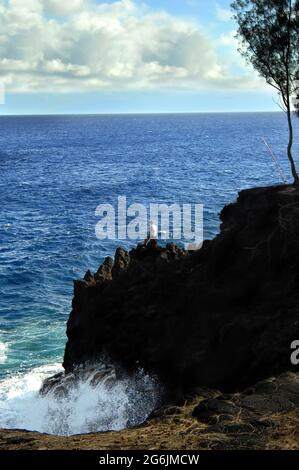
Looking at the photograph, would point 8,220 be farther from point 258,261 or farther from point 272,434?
point 272,434

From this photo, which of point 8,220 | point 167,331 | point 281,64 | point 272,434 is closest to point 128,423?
point 167,331

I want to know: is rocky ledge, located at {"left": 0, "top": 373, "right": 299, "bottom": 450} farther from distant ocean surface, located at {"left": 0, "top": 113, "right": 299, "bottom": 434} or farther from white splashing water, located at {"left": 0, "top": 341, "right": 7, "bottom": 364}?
white splashing water, located at {"left": 0, "top": 341, "right": 7, "bottom": 364}

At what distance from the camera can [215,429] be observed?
1188 centimetres

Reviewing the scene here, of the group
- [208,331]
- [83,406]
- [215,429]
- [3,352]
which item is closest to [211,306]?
[208,331]

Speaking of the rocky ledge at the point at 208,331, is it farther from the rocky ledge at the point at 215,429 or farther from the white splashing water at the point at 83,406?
the white splashing water at the point at 83,406

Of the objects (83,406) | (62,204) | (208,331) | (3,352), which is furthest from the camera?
(62,204)

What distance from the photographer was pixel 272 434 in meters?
11.4

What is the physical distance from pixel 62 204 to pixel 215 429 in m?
57.3

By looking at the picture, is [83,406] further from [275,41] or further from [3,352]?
[275,41]

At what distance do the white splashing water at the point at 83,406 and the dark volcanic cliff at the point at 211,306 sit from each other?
115 centimetres

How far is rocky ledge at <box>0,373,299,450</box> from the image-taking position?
36.6 feet

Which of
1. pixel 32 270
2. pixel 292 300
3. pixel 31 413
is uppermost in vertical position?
pixel 292 300

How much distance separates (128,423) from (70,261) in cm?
2379

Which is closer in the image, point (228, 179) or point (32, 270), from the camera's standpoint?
point (32, 270)
